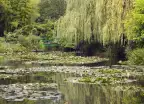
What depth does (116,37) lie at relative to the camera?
78.8ft

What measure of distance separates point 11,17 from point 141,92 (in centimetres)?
3429

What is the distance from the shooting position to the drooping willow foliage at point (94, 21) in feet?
77.6

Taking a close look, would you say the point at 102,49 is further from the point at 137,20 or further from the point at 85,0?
the point at 137,20

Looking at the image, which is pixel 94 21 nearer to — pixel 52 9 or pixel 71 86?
pixel 71 86

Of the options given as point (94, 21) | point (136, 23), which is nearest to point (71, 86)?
point (136, 23)

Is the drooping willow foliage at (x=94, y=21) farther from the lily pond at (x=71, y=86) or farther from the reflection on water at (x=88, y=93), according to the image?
the reflection on water at (x=88, y=93)

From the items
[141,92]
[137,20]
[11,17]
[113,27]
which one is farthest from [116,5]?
[11,17]

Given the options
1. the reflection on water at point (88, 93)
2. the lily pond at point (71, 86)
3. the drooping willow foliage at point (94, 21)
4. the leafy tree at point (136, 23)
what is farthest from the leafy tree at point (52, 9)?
the reflection on water at point (88, 93)

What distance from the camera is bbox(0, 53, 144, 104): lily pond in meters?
11.0

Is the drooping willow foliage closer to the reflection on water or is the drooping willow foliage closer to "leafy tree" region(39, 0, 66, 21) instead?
the reflection on water

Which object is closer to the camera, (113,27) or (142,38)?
(142,38)

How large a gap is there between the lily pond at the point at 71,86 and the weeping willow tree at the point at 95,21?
6.30 metres

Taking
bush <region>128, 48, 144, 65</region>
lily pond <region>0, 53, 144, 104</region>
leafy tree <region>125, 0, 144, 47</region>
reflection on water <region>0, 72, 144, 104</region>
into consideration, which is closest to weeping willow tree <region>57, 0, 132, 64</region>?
leafy tree <region>125, 0, 144, 47</region>

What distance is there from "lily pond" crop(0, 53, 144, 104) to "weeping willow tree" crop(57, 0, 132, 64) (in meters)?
6.30
